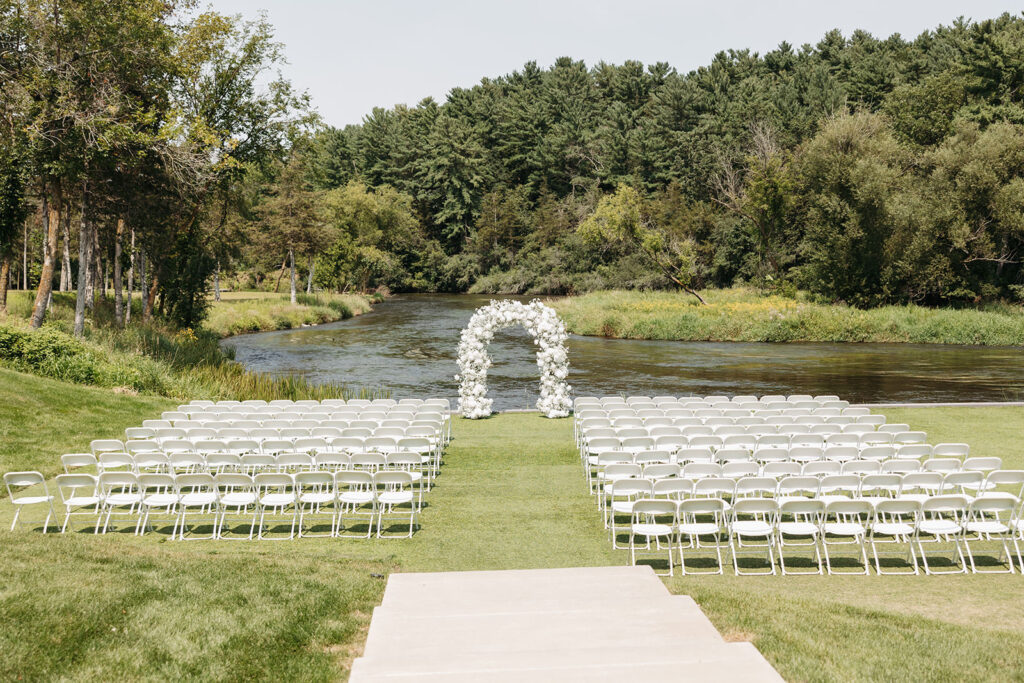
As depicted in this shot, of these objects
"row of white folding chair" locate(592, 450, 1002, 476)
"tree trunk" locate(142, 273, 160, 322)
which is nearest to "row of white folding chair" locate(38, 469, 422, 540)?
"row of white folding chair" locate(592, 450, 1002, 476)

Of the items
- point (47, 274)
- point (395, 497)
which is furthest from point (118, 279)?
point (395, 497)

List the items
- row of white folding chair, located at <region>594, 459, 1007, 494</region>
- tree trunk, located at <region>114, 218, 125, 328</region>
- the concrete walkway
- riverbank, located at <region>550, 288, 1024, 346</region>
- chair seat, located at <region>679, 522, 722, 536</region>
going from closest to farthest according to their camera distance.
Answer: the concrete walkway, chair seat, located at <region>679, 522, 722, 536</region>, row of white folding chair, located at <region>594, 459, 1007, 494</region>, tree trunk, located at <region>114, 218, 125, 328</region>, riverbank, located at <region>550, 288, 1024, 346</region>

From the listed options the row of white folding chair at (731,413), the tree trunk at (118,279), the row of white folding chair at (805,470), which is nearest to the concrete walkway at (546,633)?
the row of white folding chair at (805,470)

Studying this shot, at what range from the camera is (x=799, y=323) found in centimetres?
4181

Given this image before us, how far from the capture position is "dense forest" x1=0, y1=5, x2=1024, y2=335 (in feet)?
74.1

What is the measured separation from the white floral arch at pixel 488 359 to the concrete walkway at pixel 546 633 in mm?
11748

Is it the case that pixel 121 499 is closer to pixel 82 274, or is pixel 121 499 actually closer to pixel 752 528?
pixel 752 528

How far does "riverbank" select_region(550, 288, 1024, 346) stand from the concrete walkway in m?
37.2

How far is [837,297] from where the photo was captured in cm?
4909

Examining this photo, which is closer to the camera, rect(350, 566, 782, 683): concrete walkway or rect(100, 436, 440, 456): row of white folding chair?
rect(350, 566, 782, 683): concrete walkway

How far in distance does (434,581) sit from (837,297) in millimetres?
47597

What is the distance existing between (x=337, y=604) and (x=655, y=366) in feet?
88.5

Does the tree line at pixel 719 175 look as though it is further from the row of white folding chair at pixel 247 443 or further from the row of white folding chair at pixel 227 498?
the row of white folding chair at pixel 227 498

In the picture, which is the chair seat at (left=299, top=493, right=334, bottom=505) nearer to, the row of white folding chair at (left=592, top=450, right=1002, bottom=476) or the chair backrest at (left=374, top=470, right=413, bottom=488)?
the chair backrest at (left=374, top=470, right=413, bottom=488)
